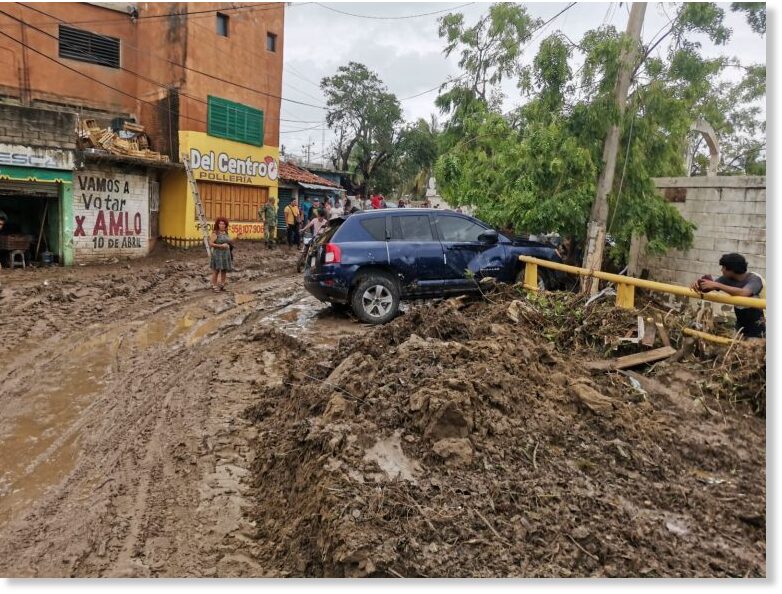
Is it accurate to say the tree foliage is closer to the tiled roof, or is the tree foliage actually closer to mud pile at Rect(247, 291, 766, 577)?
mud pile at Rect(247, 291, 766, 577)

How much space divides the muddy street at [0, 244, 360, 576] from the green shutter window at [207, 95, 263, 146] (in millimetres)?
9795

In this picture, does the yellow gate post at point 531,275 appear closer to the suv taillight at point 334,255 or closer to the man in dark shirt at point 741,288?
the man in dark shirt at point 741,288

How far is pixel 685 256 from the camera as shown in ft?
30.4

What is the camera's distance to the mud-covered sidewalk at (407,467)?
276cm

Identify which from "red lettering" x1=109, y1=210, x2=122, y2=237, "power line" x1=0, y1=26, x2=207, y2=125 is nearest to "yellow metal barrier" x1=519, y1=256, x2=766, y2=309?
"red lettering" x1=109, y1=210, x2=122, y2=237

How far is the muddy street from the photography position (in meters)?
3.15

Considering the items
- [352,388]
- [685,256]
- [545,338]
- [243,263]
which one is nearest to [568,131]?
[685,256]

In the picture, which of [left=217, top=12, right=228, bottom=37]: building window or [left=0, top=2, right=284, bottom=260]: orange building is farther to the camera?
[left=217, top=12, right=228, bottom=37]: building window

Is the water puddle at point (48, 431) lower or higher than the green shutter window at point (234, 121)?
lower

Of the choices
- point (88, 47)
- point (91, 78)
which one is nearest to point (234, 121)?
point (91, 78)

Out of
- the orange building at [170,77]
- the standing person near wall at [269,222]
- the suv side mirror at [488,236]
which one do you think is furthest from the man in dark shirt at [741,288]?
the standing person near wall at [269,222]

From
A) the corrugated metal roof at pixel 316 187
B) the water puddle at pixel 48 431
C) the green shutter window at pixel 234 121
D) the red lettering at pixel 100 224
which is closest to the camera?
the water puddle at pixel 48 431

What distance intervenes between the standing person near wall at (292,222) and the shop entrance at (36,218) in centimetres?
687

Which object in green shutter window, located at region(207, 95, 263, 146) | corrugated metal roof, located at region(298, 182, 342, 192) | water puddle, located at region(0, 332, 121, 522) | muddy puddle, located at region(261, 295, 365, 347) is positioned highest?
green shutter window, located at region(207, 95, 263, 146)
